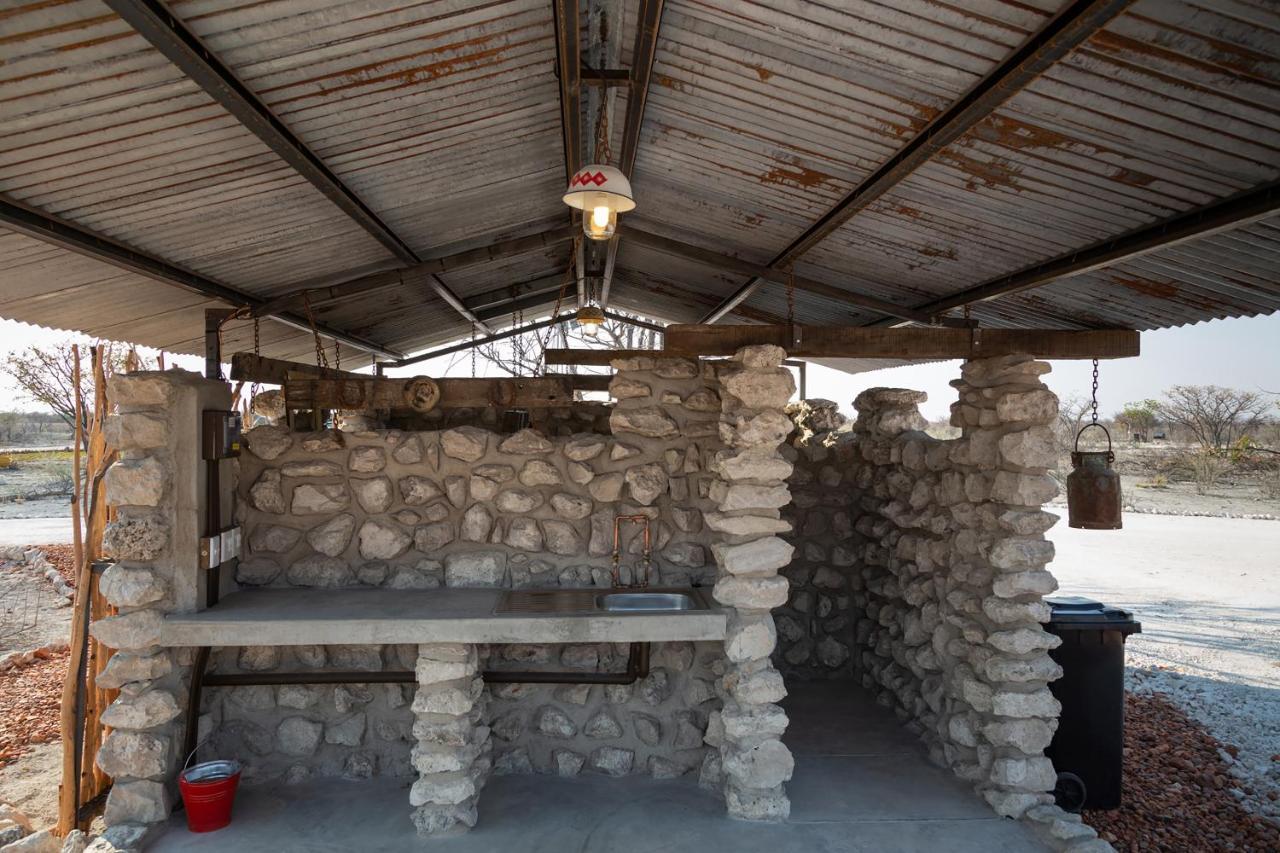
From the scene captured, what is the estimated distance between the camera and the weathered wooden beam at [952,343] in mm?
4434

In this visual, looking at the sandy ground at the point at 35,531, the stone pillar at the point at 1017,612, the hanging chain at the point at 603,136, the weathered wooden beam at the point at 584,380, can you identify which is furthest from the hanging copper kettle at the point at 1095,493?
the sandy ground at the point at 35,531

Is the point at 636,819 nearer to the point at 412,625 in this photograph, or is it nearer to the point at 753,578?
the point at 753,578

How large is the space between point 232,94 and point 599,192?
1.41m

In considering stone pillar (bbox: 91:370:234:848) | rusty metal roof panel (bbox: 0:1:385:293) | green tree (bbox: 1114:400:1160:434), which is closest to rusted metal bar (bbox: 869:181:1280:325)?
rusty metal roof panel (bbox: 0:1:385:293)

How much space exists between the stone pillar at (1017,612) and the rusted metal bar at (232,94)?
3999mm

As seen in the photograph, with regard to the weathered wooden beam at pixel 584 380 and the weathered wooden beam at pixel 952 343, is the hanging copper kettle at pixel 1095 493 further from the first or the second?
the weathered wooden beam at pixel 584 380

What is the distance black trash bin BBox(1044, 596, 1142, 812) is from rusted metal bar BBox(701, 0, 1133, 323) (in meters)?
3.01

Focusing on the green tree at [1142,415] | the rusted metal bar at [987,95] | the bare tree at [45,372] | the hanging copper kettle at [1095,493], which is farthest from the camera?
the green tree at [1142,415]

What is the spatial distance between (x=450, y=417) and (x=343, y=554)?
194 cm

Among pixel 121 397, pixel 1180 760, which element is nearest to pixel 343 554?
pixel 121 397

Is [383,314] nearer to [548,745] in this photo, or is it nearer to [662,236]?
[662,236]

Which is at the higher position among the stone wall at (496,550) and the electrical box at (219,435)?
the electrical box at (219,435)

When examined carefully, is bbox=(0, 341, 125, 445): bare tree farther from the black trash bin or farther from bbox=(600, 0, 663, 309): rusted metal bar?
the black trash bin

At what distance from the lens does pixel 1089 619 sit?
15.0 ft
